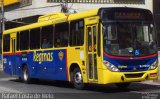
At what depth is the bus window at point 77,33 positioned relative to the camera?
60.2 ft

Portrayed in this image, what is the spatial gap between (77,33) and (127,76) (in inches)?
114

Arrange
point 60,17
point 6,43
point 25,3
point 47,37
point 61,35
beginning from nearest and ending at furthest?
point 61,35 → point 60,17 → point 47,37 → point 6,43 → point 25,3

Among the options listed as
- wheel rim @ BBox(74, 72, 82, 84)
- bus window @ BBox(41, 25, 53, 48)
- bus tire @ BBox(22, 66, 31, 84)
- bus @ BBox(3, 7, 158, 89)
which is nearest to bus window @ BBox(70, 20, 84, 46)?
bus @ BBox(3, 7, 158, 89)

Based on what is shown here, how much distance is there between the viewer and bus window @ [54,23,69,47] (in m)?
19.6

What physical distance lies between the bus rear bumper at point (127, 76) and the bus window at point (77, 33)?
7.09ft

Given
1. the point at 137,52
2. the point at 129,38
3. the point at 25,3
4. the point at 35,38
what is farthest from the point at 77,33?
the point at 25,3

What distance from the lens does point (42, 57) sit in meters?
21.9

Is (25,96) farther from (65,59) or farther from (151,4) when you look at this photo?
(151,4)

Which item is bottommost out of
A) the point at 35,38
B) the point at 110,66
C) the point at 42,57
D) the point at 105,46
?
the point at 110,66

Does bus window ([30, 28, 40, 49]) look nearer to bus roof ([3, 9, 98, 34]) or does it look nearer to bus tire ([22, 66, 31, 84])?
bus roof ([3, 9, 98, 34])

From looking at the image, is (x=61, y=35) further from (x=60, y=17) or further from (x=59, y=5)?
(x=59, y=5)

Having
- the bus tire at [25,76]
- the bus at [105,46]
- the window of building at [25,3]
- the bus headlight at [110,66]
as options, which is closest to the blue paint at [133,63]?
the bus at [105,46]

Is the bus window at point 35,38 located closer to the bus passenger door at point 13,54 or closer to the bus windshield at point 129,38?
the bus passenger door at point 13,54

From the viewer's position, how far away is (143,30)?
1767 centimetres
